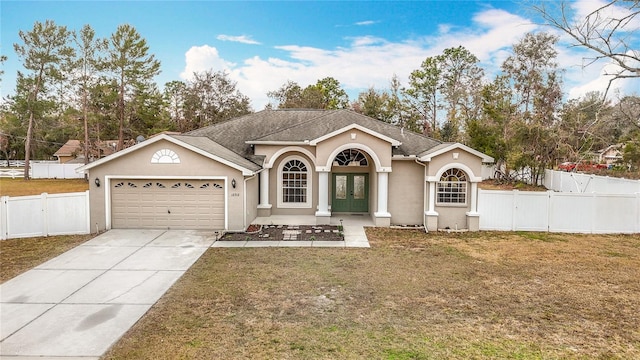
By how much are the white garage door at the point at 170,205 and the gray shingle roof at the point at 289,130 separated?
1696 mm

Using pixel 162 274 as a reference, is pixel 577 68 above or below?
above

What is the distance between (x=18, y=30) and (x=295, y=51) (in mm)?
24161

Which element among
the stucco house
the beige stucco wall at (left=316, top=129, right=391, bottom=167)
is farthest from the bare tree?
the beige stucco wall at (left=316, top=129, right=391, bottom=167)

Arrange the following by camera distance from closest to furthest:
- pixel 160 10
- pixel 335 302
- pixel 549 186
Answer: pixel 335 302 → pixel 160 10 → pixel 549 186

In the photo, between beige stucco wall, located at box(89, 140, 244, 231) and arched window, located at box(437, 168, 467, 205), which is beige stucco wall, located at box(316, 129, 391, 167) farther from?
beige stucco wall, located at box(89, 140, 244, 231)

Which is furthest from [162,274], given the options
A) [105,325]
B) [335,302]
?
[335,302]

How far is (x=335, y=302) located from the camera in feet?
24.6

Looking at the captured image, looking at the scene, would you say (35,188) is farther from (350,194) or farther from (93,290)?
(93,290)

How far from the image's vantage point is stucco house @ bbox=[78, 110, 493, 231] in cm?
1364

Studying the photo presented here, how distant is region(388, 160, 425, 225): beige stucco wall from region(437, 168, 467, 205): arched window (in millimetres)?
1012

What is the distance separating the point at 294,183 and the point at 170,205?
5.53m

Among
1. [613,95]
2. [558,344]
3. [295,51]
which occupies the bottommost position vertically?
[558,344]

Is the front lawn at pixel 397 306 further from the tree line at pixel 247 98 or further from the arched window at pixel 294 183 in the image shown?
the tree line at pixel 247 98

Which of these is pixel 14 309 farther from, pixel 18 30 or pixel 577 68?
pixel 18 30
